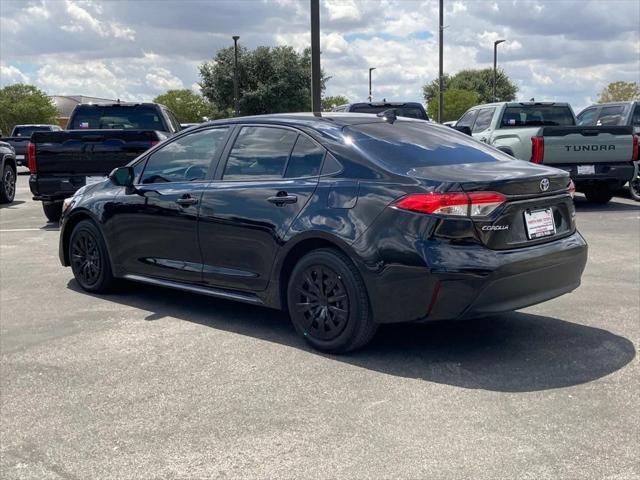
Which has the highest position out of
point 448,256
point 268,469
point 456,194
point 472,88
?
point 472,88

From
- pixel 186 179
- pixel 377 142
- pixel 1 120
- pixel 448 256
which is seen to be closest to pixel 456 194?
pixel 448 256

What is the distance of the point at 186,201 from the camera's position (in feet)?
19.1

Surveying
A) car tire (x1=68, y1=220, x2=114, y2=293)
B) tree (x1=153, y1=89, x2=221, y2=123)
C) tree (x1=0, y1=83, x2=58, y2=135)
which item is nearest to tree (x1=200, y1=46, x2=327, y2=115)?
tree (x1=0, y1=83, x2=58, y2=135)

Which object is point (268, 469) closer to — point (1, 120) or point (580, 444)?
point (580, 444)

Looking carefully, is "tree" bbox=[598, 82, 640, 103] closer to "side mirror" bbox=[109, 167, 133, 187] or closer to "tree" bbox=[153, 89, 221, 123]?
"tree" bbox=[153, 89, 221, 123]

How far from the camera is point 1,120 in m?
75.6

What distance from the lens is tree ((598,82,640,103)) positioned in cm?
6779

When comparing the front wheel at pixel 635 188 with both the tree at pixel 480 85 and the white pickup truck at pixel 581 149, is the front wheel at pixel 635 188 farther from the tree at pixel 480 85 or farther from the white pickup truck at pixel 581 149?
the tree at pixel 480 85

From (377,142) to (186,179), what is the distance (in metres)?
1.68

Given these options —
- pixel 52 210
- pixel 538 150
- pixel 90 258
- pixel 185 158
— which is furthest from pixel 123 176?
pixel 538 150

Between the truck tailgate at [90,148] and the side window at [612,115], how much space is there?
9.38m

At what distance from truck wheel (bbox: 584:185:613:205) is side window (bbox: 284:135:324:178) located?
9.77 metres

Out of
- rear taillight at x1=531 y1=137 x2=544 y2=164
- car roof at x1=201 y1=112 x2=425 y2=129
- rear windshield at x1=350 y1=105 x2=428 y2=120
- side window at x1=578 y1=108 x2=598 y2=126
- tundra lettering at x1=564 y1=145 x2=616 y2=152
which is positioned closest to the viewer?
car roof at x1=201 y1=112 x2=425 y2=129

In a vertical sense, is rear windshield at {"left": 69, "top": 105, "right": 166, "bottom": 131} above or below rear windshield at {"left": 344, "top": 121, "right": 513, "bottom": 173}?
above
